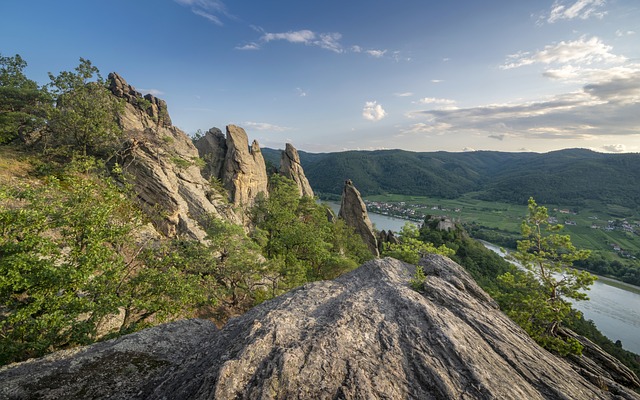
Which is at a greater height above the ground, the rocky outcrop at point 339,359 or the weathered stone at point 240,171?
the weathered stone at point 240,171

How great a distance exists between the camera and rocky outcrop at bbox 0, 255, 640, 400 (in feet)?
17.9

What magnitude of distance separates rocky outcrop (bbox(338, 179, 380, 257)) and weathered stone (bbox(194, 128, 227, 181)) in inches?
981

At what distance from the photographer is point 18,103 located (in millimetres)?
30438

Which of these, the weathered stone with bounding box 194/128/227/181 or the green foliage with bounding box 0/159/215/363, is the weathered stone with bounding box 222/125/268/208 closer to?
the weathered stone with bounding box 194/128/227/181

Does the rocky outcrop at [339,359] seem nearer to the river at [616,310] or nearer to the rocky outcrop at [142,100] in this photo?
the rocky outcrop at [142,100]

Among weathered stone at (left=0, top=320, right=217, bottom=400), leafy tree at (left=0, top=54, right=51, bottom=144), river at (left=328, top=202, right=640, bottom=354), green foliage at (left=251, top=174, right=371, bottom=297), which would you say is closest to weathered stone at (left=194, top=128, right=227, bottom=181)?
green foliage at (left=251, top=174, right=371, bottom=297)

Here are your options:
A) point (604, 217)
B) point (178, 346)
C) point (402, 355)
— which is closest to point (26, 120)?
point (178, 346)

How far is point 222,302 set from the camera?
2161 cm

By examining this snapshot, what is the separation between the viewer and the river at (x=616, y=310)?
2130 inches

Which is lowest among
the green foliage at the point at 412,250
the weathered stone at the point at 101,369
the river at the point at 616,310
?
the river at the point at 616,310

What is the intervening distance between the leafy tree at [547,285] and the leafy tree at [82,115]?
109 ft

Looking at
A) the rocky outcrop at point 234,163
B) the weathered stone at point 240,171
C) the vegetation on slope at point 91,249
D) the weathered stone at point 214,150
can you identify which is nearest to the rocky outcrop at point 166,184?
the vegetation on slope at point 91,249

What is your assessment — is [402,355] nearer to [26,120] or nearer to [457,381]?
[457,381]

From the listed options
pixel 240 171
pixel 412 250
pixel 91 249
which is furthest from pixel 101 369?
pixel 240 171
